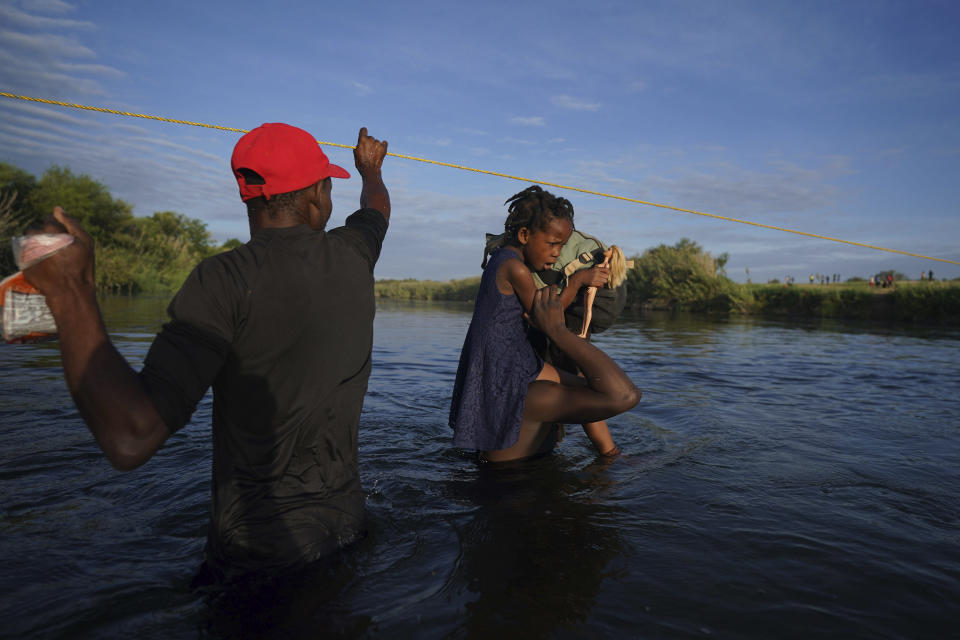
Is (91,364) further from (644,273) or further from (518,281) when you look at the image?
(644,273)

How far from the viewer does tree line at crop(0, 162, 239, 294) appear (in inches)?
1218

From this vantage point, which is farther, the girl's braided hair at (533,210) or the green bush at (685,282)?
the green bush at (685,282)

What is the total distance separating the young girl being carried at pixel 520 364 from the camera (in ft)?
11.7

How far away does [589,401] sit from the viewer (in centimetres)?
358

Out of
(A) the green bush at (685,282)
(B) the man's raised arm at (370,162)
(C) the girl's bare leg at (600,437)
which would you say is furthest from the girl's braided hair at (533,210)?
(A) the green bush at (685,282)

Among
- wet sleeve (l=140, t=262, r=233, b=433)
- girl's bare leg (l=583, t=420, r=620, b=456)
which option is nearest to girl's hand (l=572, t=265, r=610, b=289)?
girl's bare leg (l=583, t=420, r=620, b=456)

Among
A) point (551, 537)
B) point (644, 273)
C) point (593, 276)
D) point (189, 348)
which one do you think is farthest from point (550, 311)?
point (644, 273)

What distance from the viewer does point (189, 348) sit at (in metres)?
1.61

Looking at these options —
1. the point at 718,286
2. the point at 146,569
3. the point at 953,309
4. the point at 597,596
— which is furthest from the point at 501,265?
the point at 718,286

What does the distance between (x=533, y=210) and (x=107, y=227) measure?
142 feet

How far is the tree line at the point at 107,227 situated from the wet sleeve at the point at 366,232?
32.7m

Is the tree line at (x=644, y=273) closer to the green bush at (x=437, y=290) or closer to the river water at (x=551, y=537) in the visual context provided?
the green bush at (x=437, y=290)

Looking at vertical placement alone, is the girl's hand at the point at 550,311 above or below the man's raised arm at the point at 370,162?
below

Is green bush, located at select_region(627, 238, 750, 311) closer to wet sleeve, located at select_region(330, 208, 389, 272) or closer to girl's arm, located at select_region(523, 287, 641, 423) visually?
girl's arm, located at select_region(523, 287, 641, 423)
